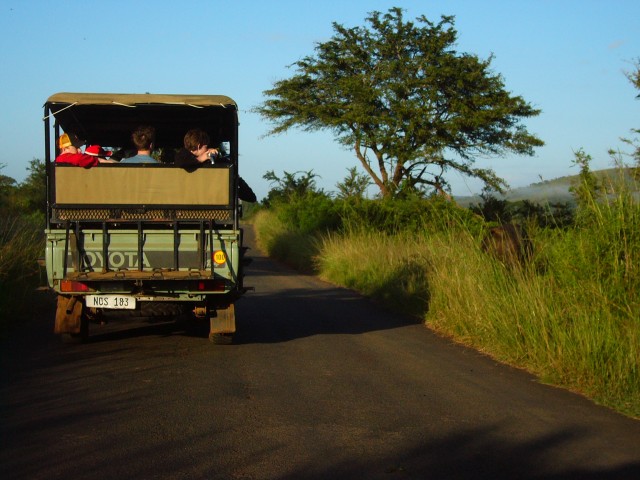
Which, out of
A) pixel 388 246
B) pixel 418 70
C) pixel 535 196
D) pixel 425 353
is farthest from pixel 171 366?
pixel 418 70

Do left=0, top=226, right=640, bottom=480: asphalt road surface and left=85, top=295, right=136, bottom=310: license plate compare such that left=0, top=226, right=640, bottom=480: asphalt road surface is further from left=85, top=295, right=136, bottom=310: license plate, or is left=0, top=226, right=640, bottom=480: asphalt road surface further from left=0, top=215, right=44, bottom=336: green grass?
left=0, top=215, right=44, bottom=336: green grass

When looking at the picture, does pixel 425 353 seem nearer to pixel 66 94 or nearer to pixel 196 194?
pixel 196 194

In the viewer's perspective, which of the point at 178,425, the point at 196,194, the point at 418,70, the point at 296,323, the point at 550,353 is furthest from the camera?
the point at 418,70

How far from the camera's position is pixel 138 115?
10586 millimetres

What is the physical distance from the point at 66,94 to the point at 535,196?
5402 mm

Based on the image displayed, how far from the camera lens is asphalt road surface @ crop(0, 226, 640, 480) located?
15.9 feet

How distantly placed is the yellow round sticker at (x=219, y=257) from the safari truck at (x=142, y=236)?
0.01 metres

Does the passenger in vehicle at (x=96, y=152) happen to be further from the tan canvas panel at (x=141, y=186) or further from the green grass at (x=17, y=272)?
the green grass at (x=17, y=272)

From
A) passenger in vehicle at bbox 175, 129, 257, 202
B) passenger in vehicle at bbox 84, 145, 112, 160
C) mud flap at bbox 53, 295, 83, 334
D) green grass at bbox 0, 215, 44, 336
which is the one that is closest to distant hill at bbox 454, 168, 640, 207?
passenger in vehicle at bbox 175, 129, 257, 202

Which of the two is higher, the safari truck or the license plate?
the safari truck

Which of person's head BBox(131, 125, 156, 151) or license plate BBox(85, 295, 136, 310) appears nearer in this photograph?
license plate BBox(85, 295, 136, 310)

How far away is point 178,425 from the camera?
571cm

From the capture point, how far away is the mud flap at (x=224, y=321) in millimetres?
8914

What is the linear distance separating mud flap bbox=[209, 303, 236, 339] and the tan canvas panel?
1171 mm
